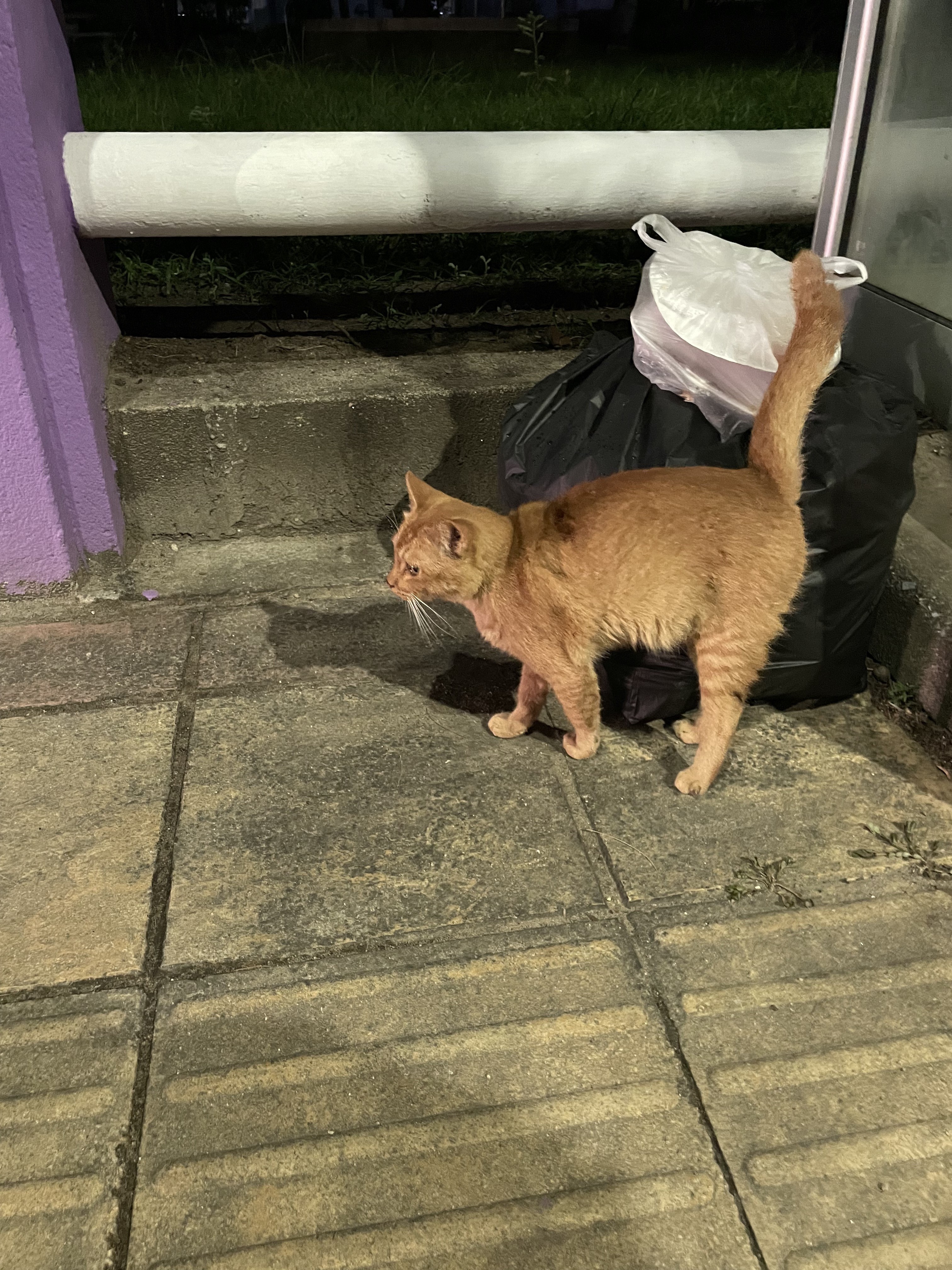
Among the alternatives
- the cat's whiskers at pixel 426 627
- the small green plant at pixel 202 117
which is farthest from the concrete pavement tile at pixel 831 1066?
the small green plant at pixel 202 117

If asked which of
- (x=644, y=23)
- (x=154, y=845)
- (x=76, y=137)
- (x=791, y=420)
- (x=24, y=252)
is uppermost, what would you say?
(x=644, y=23)

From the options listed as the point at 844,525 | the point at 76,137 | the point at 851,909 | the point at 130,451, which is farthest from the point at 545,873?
the point at 76,137

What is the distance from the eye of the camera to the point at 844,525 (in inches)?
96.1

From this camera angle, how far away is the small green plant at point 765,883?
211cm

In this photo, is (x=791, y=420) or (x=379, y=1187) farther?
(x=791, y=420)

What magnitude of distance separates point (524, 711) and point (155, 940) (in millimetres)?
1136

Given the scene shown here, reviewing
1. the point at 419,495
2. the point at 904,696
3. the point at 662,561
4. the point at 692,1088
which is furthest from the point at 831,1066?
the point at 419,495

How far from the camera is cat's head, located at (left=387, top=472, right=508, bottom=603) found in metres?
2.23

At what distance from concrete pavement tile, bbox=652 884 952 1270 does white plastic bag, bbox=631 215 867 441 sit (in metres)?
1.38

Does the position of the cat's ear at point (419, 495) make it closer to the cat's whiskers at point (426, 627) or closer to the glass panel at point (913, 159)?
the cat's whiskers at point (426, 627)

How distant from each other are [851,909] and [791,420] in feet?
3.86

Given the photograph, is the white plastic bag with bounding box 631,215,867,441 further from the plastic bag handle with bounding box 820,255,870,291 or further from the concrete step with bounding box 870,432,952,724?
the concrete step with bounding box 870,432,952,724

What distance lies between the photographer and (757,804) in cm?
238

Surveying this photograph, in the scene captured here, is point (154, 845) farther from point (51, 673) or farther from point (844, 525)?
point (844, 525)
